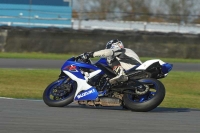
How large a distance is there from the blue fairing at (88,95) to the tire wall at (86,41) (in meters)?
14.7

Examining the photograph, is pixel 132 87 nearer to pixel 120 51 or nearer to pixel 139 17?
pixel 120 51

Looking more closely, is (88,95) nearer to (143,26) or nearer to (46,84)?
(46,84)

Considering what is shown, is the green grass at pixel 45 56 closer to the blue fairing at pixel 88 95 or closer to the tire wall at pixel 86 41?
the tire wall at pixel 86 41

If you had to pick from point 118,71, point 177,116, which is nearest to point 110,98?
point 118,71

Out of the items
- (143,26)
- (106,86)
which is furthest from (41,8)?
(106,86)

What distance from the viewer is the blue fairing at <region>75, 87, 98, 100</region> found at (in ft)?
31.3

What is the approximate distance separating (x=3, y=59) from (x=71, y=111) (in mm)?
13502

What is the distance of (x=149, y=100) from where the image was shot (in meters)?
9.02

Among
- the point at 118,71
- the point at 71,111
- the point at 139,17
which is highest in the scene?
the point at 118,71

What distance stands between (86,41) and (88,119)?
16.3m

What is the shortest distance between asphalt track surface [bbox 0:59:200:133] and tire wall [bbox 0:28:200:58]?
1389 centimetres

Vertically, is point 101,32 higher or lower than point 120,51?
lower

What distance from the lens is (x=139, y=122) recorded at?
7.99 m

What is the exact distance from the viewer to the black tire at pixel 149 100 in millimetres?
8945
